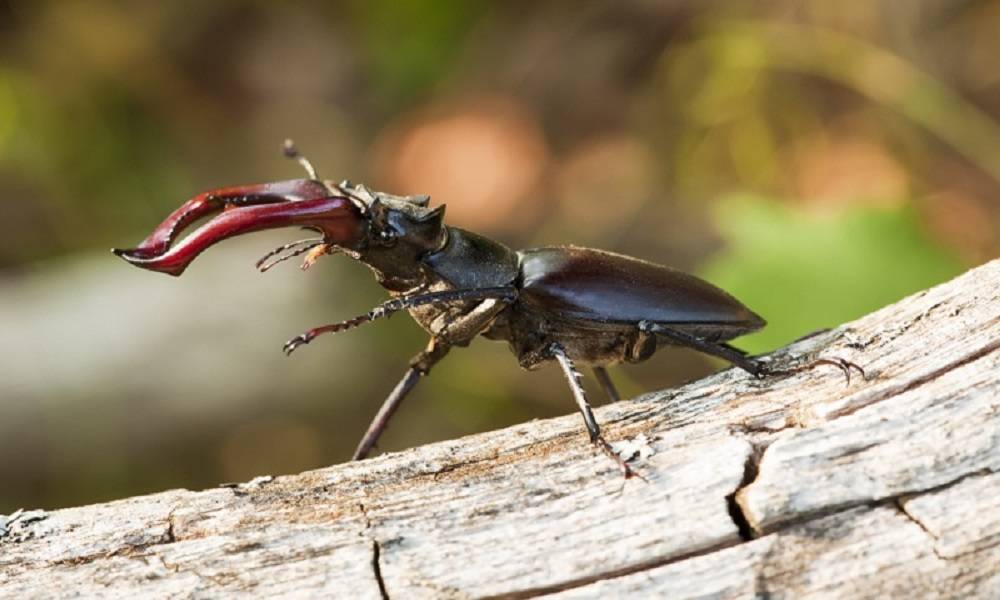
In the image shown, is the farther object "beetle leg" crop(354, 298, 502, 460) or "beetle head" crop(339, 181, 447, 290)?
"beetle leg" crop(354, 298, 502, 460)

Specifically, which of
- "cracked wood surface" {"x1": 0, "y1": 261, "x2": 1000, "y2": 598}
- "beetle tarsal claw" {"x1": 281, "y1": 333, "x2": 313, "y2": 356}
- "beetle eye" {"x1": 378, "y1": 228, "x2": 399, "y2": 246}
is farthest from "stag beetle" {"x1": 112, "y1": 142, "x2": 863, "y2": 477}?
"cracked wood surface" {"x1": 0, "y1": 261, "x2": 1000, "y2": 598}

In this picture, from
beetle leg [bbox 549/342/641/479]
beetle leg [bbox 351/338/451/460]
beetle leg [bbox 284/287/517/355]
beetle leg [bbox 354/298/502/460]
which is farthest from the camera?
beetle leg [bbox 351/338/451/460]

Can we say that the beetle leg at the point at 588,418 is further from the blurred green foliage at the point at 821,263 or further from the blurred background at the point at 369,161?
the blurred background at the point at 369,161

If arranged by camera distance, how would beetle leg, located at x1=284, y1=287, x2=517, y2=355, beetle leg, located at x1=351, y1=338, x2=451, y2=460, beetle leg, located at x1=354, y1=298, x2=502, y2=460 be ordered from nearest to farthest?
1. beetle leg, located at x1=284, y1=287, x2=517, y2=355
2. beetle leg, located at x1=354, y1=298, x2=502, y2=460
3. beetle leg, located at x1=351, y1=338, x2=451, y2=460

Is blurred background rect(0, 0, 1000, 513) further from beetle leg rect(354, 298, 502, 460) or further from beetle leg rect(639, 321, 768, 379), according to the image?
beetle leg rect(639, 321, 768, 379)

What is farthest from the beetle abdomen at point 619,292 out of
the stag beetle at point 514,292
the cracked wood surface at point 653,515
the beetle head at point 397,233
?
the cracked wood surface at point 653,515

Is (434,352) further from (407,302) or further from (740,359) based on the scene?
(740,359)
